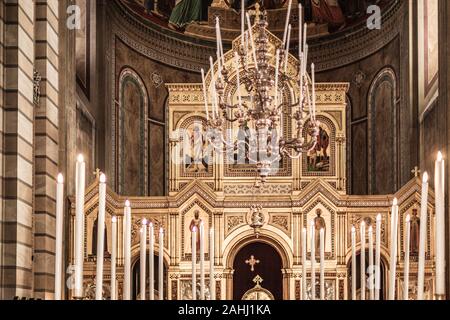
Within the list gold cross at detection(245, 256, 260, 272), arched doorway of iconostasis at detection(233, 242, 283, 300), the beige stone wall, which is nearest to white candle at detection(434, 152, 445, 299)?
the beige stone wall

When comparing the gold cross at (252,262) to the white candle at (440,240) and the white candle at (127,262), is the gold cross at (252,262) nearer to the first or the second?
the white candle at (127,262)

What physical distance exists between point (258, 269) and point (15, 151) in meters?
7.74

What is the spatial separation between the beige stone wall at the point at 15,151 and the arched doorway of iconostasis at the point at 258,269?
6406 mm

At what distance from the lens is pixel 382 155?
70.9 ft

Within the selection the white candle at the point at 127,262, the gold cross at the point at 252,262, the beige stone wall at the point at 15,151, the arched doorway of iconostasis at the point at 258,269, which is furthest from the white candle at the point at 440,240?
the arched doorway of iconostasis at the point at 258,269

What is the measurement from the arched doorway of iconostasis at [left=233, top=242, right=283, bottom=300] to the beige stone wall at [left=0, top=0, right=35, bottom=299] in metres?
6.41

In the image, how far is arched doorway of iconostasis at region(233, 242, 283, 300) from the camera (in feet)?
60.1

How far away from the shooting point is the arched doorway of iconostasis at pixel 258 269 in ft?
60.1

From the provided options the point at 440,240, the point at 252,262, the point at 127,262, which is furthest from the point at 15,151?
the point at 440,240

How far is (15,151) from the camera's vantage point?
12.4m

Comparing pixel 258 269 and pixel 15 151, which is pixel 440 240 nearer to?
pixel 15 151
